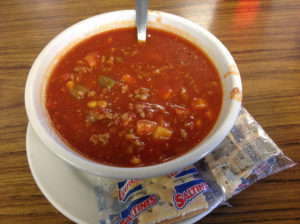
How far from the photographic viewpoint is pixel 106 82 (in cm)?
163

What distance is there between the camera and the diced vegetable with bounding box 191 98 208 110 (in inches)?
60.3

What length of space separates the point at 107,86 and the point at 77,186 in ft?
1.91

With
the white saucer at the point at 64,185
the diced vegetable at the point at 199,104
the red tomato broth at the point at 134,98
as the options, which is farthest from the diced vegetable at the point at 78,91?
the diced vegetable at the point at 199,104

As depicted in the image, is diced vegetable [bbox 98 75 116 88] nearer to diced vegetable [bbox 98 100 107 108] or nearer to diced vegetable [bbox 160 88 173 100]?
diced vegetable [bbox 98 100 107 108]

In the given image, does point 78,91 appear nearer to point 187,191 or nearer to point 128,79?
point 128,79

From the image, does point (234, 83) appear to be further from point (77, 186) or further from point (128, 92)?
point (77, 186)

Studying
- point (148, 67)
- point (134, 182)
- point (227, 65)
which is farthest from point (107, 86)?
point (227, 65)

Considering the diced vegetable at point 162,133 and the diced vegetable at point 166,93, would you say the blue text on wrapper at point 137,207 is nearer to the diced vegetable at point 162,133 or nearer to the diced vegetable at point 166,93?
the diced vegetable at point 162,133

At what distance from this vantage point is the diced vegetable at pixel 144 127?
146cm

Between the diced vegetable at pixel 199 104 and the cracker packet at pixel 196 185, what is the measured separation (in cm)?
24

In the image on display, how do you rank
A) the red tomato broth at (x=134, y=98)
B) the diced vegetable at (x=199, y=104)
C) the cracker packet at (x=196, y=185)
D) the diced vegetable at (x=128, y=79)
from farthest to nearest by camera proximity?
the diced vegetable at (x=128, y=79) < the diced vegetable at (x=199, y=104) < the red tomato broth at (x=134, y=98) < the cracker packet at (x=196, y=185)

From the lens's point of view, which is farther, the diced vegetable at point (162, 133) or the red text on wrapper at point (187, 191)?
the diced vegetable at point (162, 133)

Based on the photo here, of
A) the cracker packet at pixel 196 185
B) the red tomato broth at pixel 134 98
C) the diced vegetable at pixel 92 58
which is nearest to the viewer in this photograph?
the cracker packet at pixel 196 185

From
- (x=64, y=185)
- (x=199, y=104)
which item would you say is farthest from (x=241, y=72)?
(x=64, y=185)
